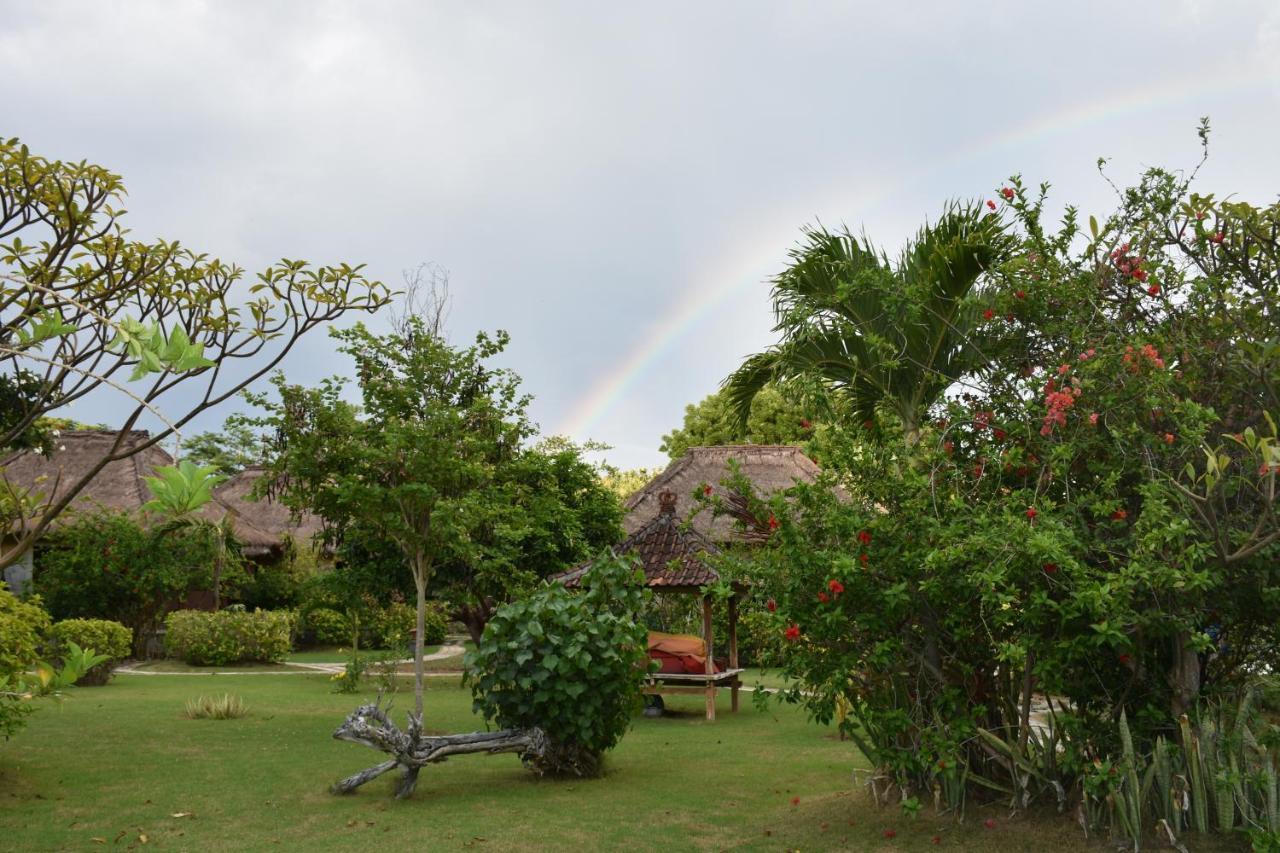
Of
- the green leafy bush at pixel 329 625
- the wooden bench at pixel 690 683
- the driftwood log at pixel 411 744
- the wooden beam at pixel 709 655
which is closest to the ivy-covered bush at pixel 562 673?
the driftwood log at pixel 411 744

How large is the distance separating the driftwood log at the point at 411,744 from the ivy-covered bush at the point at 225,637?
44.1ft

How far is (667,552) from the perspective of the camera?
15.1 metres

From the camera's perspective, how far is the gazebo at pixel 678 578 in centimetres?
1425

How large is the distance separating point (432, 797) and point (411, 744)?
53 centimetres

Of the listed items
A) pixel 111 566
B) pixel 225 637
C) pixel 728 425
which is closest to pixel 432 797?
pixel 225 637

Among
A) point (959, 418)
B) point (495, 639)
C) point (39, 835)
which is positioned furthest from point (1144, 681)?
point (39, 835)

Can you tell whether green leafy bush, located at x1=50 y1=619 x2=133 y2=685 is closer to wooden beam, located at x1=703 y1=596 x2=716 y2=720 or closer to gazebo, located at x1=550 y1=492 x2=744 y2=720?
gazebo, located at x1=550 y1=492 x2=744 y2=720

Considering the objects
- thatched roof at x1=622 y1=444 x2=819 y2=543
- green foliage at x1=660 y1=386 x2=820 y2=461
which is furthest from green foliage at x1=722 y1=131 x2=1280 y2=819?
green foliage at x1=660 y1=386 x2=820 y2=461

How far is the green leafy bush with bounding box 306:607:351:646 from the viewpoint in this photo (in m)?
26.3

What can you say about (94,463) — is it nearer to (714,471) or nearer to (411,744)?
(714,471)

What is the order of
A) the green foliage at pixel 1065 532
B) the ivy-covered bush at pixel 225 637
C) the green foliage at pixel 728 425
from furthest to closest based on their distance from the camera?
the green foliage at pixel 728 425, the ivy-covered bush at pixel 225 637, the green foliage at pixel 1065 532

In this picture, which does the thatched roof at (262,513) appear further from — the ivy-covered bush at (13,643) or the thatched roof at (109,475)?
the ivy-covered bush at (13,643)

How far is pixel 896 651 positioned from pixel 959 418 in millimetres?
1509

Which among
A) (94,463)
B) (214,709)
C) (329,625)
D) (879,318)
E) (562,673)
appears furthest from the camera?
(329,625)
